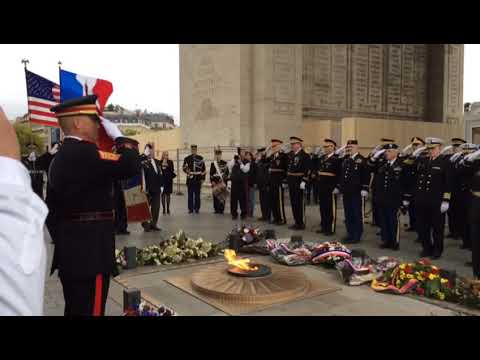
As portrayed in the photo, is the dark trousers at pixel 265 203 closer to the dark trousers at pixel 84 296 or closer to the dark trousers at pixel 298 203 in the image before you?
the dark trousers at pixel 298 203

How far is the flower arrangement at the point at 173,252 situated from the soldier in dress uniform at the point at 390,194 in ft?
10.5

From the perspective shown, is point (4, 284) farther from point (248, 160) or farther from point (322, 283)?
point (248, 160)

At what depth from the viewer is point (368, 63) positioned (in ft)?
72.9

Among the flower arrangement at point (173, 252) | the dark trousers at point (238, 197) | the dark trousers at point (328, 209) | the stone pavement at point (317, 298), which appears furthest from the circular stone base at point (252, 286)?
the dark trousers at point (238, 197)

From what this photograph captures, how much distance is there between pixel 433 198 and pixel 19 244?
737cm

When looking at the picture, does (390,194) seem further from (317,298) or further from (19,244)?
(19,244)

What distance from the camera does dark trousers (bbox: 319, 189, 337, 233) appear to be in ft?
30.3

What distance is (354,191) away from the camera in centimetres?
848

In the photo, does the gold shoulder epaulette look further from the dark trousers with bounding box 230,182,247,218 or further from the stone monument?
the stone monument

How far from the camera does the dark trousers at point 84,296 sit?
2896mm

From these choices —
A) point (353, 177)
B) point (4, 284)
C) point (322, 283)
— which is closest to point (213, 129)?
point (353, 177)

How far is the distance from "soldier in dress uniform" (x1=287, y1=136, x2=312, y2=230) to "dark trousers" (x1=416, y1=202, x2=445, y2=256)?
301 cm

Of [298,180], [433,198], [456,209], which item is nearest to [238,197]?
[298,180]

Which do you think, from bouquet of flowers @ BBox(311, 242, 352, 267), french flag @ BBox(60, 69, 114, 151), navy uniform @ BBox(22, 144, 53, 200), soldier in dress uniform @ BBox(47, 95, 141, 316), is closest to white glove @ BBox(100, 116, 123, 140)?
soldier in dress uniform @ BBox(47, 95, 141, 316)
